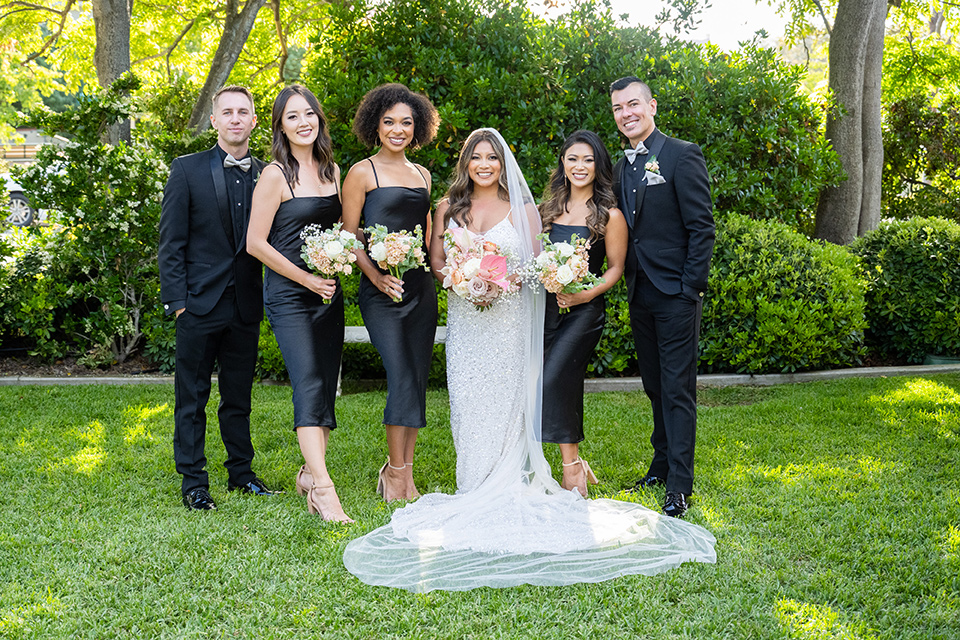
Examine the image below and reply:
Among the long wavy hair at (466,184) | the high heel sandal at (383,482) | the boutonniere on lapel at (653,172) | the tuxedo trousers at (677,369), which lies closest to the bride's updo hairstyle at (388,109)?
the long wavy hair at (466,184)

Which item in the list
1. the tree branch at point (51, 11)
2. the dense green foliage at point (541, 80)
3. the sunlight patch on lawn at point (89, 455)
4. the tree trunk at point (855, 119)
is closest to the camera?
the sunlight patch on lawn at point (89, 455)

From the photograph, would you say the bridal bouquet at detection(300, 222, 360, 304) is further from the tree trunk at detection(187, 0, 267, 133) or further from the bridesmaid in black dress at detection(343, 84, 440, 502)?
the tree trunk at detection(187, 0, 267, 133)

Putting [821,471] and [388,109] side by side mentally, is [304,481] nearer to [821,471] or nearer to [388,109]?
[388,109]

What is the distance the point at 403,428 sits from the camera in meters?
4.81

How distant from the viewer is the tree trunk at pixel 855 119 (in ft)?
30.9

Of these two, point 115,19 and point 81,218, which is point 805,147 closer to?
point 81,218

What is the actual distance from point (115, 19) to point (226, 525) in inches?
333

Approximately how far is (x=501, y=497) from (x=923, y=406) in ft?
13.1

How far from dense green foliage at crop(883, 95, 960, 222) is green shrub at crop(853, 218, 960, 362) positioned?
9.78 feet

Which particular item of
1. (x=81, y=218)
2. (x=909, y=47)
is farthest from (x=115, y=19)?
(x=909, y=47)

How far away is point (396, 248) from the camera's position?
14.3 ft

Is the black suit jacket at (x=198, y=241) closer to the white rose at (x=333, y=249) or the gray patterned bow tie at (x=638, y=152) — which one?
the white rose at (x=333, y=249)

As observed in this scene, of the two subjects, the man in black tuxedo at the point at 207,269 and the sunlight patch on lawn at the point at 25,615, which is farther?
the man in black tuxedo at the point at 207,269

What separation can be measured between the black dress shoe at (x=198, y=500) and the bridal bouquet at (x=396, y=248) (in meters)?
1.69
